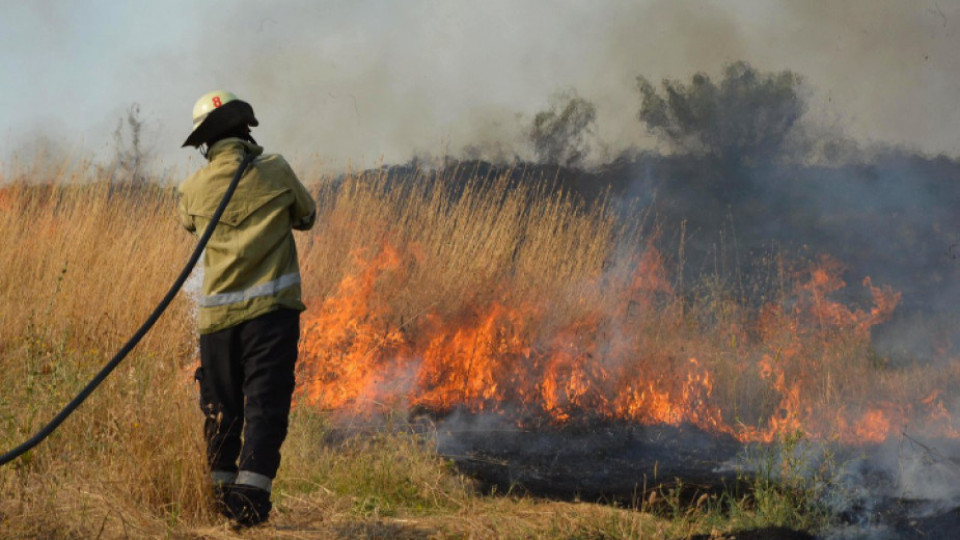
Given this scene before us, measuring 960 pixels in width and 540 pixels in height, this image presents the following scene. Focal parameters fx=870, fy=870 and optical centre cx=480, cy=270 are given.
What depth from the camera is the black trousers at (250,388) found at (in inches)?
157

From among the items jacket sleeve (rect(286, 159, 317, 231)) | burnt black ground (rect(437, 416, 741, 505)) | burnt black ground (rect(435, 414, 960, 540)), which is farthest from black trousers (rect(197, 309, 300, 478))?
burnt black ground (rect(437, 416, 741, 505))

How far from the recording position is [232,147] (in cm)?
424

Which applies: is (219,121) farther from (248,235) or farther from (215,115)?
(248,235)

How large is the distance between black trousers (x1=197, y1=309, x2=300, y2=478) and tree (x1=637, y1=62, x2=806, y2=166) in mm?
16237

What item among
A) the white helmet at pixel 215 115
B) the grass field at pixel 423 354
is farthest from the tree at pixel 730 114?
the white helmet at pixel 215 115

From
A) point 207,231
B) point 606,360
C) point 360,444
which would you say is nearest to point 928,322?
point 606,360

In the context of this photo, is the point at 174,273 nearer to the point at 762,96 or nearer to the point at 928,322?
the point at 928,322

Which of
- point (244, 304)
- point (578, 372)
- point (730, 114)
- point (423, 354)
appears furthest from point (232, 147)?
point (730, 114)

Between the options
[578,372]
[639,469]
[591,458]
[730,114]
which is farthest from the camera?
[730,114]

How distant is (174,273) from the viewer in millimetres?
7957

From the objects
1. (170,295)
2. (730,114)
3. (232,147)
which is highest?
(730,114)

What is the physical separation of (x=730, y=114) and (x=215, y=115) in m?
16.5

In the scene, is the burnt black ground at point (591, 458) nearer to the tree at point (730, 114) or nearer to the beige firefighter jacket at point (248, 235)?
the beige firefighter jacket at point (248, 235)

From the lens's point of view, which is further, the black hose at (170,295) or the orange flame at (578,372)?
the orange flame at (578,372)
